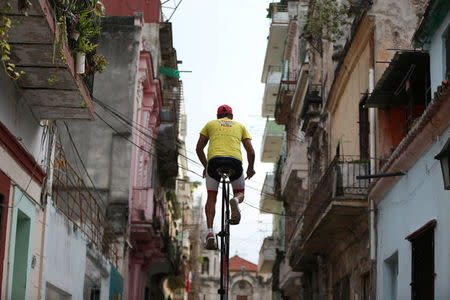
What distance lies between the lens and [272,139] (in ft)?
133

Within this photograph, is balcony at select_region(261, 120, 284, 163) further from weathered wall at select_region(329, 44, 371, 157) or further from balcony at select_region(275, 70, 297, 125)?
weathered wall at select_region(329, 44, 371, 157)

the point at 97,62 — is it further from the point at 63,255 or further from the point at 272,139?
the point at 272,139

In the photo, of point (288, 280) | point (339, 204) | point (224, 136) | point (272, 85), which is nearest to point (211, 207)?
point (224, 136)

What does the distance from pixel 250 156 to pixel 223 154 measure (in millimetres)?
736

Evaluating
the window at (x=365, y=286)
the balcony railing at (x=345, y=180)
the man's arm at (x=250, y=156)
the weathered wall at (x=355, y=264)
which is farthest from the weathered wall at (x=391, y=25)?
the man's arm at (x=250, y=156)

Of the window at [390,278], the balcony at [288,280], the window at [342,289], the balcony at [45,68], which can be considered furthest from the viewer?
the balcony at [288,280]

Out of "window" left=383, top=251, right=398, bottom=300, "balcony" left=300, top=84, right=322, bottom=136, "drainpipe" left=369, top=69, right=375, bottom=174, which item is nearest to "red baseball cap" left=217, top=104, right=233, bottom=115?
"window" left=383, top=251, right=398, bottom=300

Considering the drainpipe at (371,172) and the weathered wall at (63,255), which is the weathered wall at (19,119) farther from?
the drainpipe at (371,172)

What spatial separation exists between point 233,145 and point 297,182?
1810 cm

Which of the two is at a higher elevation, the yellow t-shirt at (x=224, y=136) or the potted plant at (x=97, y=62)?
the potted plant at (x=97, y=62)

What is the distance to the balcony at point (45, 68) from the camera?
320 inches

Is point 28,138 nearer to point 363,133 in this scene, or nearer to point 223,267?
point 223,267

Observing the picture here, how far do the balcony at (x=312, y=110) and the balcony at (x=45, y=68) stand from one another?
12.4 meters

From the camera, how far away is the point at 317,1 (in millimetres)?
19141
